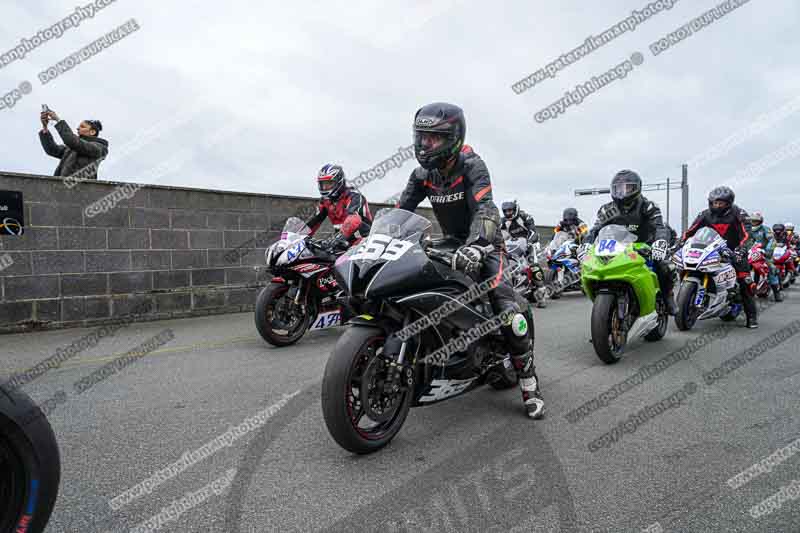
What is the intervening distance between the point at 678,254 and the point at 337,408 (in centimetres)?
645

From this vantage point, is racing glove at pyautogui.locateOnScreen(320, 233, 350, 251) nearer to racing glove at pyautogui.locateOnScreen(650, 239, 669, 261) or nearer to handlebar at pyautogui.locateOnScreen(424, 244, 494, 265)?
handlebar at pyautogui.locateOnScreen(424, 244, 494, 265)

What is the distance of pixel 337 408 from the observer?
2.76 m

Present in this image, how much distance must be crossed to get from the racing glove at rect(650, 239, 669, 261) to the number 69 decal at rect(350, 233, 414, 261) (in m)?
3.66

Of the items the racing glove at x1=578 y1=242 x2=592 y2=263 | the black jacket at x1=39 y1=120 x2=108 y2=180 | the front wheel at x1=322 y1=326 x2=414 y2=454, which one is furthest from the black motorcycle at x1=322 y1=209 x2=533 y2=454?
the black jacket at x1=39 y1=120 x2=108 y2=180

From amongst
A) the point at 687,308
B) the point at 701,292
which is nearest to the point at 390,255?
the point at 687,308

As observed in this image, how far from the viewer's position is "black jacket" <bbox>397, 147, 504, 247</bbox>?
3.58 meters

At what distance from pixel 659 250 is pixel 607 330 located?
123cm

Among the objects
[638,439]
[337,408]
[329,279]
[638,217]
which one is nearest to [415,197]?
[337,408]

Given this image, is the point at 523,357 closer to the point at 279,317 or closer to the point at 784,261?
the point at 279,317

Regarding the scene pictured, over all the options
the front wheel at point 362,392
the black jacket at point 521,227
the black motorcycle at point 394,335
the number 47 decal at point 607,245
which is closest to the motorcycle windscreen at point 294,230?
the black motorcycle at point 394,335

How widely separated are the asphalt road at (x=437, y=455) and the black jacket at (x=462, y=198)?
1294 millimetres

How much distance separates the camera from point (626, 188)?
617 centimetres

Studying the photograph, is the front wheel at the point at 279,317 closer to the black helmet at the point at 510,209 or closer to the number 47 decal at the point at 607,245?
the number 47 decal at the point at 607,245

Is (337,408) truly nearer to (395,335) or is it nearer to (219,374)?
(395,335)
